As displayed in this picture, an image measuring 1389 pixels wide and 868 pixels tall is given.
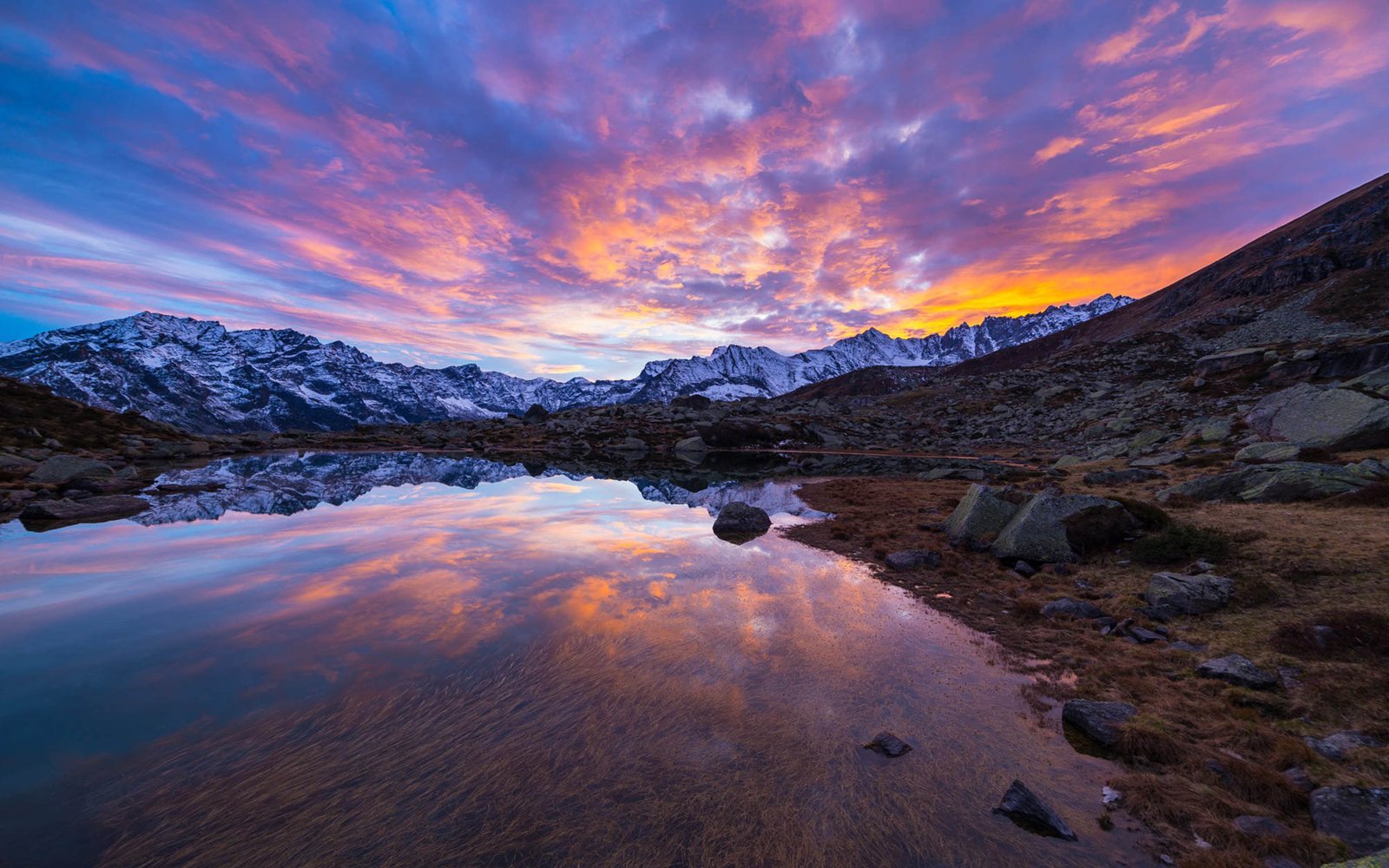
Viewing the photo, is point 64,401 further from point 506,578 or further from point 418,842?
point 418,842

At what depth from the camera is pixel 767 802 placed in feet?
22.4

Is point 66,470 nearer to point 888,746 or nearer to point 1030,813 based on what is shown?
point 888,746

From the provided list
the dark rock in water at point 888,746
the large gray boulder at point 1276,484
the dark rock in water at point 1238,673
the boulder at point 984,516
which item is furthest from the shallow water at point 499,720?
the large gray boulder at point 1276,484

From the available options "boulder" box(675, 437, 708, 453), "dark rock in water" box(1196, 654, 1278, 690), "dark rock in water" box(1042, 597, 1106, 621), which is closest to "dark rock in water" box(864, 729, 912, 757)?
"dark rock in water" box(1196, 654, 1278, 690)

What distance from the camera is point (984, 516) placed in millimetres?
20016

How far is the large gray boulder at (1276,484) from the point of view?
57.7 ft

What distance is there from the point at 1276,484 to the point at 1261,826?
19.6 metres

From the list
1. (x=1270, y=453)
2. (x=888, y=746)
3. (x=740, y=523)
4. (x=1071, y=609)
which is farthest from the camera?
(x=1270, y=453)

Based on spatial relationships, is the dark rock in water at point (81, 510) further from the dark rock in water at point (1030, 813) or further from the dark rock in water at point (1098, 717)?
the dark rock in water at point (1098, 717)

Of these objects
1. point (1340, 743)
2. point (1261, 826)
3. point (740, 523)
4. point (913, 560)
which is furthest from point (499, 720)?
point (740, 523)

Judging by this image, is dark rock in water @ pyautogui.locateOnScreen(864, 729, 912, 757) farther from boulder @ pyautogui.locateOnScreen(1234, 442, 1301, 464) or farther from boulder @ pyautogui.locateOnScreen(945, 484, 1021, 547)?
boulder @ pyautogui.locateOnScreen(1234, 442, 1301, 464)

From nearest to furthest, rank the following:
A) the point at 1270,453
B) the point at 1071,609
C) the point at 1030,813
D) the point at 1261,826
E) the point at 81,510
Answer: the point at 1261,826, the point at 1030,813, the point at 1071,609, the point at 81,510, the point at 1270,453

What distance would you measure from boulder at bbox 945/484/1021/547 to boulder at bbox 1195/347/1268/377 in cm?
6695

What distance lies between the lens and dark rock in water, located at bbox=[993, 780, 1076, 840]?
638 centimetres
